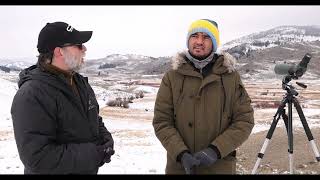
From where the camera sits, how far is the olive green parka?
103 inches

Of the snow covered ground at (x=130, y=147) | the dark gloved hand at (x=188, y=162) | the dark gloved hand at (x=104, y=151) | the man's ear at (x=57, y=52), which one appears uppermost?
the man's ear at (x=57, y=52)

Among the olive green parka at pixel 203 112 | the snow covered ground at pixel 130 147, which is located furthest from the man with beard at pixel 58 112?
the snow covered ground at pixel 130 147

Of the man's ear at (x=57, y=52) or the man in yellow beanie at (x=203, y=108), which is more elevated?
the man's ear at (x=57, y=52)

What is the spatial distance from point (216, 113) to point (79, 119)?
0.82 meters

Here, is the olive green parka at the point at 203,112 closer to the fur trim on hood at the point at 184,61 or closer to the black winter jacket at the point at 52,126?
the fur trim on hood at the point at 184,61

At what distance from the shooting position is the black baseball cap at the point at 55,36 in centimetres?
243

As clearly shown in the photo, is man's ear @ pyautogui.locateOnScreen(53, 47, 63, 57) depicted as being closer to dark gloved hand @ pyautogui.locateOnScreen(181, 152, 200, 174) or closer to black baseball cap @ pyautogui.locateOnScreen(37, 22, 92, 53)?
black baseball cap @ pyautogui.locateOnScreen(37, 22, 92, 53)

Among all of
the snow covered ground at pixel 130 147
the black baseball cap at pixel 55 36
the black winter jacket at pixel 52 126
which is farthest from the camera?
the snow covered ground at pixel 130 147

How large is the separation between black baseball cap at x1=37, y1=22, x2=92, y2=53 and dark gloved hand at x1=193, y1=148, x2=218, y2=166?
95 centimetres

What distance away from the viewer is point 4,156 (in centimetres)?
722

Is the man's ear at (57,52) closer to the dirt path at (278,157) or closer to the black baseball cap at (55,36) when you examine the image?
the black baseball cap at (55,36)

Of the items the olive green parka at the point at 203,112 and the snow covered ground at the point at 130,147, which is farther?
the snow covered ground at the point at 130,147

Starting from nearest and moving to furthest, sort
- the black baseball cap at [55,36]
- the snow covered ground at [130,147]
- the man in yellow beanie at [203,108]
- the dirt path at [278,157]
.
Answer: the black baseball cap at [55,36], the man in yellow beanie at [203,108], the dirt path at [278,157], the snow covered ground at [130,147]
